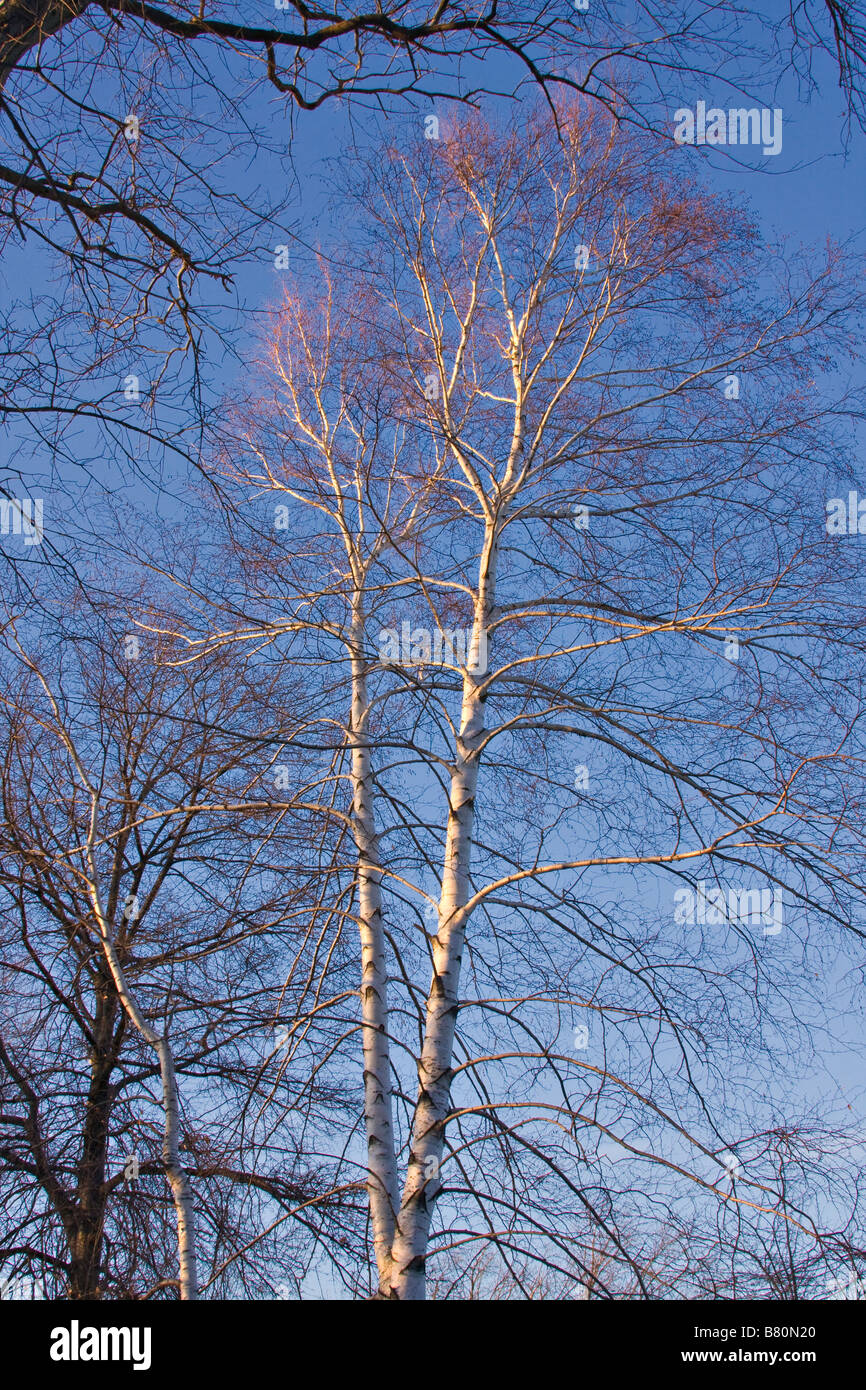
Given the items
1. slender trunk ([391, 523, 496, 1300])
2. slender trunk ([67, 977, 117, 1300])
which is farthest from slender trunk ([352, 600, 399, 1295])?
slender trunk ([67, 977, 117, 1300])

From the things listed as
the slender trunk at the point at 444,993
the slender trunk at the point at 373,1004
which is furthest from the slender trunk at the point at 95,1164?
the slender trunk at the point at 444,993

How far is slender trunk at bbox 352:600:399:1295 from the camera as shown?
A: 535 cm

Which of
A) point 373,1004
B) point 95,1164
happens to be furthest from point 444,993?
point 95,1164

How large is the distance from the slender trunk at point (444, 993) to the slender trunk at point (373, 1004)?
0.98 feet

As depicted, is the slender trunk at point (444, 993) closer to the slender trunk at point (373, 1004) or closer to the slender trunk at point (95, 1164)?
the slender trunk at point (373, 1004)

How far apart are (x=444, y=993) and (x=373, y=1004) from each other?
2.96ft

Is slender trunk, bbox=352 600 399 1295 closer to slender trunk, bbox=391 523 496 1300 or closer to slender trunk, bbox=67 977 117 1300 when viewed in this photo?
slender trunk, bbox=391 523 496 1300

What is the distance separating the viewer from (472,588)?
258 inches

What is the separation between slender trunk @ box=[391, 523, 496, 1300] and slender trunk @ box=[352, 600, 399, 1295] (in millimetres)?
298

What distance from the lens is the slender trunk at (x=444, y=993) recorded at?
480 centimetres

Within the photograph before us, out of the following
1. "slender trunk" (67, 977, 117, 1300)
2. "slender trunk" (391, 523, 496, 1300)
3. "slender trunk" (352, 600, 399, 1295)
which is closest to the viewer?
"slender trunk" (391, 523, 496, 1300)
